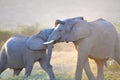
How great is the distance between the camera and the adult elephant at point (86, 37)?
17.7ft

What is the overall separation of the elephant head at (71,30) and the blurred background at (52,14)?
3006mm

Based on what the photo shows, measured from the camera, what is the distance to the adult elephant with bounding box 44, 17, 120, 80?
5.39m

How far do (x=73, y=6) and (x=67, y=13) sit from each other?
25cm

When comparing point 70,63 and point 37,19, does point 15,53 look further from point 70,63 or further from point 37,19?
point 37,19

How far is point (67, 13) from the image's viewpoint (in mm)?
10789

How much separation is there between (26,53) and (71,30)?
109 cm

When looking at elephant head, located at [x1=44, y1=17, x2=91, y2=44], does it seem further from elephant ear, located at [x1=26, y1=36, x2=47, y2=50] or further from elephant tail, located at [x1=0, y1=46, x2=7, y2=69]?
elephant tail, located at [x1=0, y1=46, x2=7, y2=69]

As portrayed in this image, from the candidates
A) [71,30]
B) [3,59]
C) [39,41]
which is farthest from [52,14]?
[71,30]

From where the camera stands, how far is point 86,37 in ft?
17.7

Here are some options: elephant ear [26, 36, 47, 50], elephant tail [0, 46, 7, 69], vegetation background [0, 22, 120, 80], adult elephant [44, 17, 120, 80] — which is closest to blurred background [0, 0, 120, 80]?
vegetation background [0, 22, 120, 80]

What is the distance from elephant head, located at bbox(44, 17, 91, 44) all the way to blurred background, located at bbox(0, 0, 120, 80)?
9.86 ft

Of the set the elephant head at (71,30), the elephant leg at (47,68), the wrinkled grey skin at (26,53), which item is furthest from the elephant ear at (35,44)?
the elephant head at (71,30)

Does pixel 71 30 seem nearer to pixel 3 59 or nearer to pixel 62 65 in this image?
pixel 3 59

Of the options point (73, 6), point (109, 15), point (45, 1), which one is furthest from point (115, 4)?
point (45, 1)
